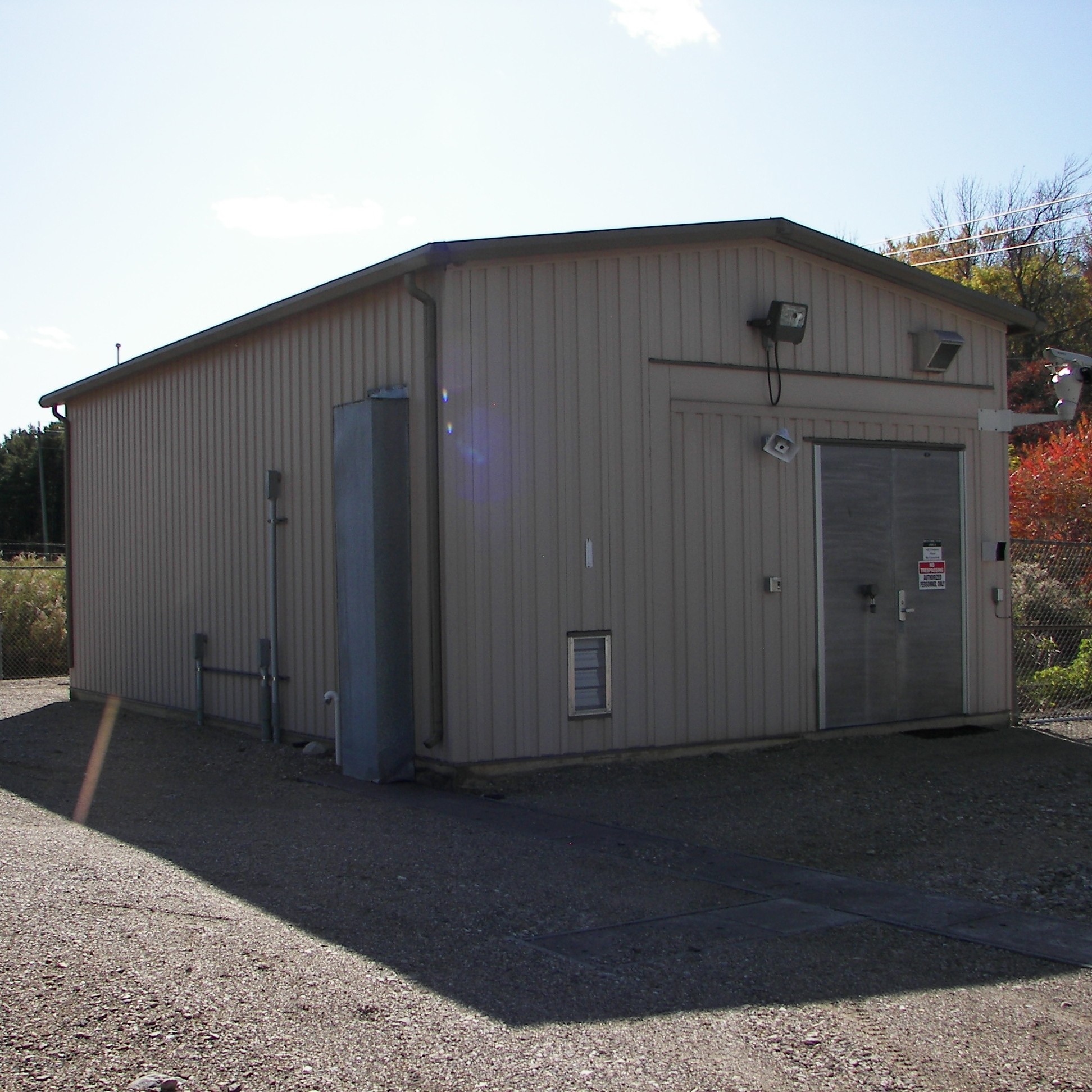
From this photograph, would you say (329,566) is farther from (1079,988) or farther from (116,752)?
(1079,988)

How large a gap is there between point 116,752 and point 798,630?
627cm

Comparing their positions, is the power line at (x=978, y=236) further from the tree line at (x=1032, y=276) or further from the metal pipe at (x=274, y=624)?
the metal pipe at (x=274, y=624)

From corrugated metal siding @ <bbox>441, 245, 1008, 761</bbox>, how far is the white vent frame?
53mm

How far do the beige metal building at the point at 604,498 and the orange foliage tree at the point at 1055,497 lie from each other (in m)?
10.0

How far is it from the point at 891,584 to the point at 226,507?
6.50m

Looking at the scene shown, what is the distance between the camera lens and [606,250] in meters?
9.36

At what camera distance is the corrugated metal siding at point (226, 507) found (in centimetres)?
1013

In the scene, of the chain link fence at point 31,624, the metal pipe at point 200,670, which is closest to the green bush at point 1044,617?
the metal pipe at point 200,670

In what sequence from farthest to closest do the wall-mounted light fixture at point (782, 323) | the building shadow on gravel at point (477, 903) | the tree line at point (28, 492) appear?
1. the tree line at point (28, 492)
2. the wall-mounted light fixture at point (782, 323)
3. the building shadow on gravel at point (477, 903)

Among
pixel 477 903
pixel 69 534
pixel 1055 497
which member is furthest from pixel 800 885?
pixel 1055 497

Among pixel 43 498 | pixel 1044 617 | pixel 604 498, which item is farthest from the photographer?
pixel 43 498

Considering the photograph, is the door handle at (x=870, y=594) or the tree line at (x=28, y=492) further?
the tree line at (x=28, y=492)

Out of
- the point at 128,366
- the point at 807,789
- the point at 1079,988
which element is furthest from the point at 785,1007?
the point at 128,366

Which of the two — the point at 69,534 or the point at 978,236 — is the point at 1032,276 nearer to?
the point at 978,236
